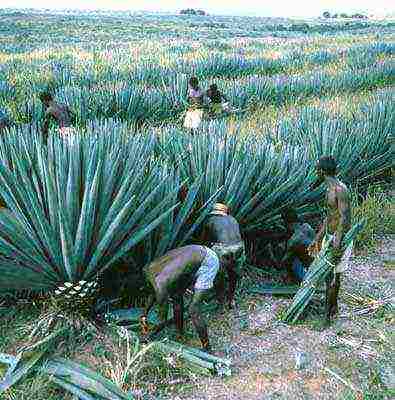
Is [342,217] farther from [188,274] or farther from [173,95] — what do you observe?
[173,95]

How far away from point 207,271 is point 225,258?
31 cm

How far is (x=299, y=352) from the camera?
4.33m

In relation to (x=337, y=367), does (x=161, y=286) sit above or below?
above

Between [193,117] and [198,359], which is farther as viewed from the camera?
[193,117]

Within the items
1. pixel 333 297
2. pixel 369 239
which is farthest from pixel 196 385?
pixel 369 239

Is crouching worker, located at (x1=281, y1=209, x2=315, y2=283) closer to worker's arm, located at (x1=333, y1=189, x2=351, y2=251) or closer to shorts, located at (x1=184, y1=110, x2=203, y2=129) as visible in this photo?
worker's arm, located at (x1=333, y1=189, x2=351, y2=251)

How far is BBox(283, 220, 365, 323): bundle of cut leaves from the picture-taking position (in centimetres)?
460

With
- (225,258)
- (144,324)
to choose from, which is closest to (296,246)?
(225,258)

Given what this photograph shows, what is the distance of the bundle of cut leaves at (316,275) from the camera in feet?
15.1

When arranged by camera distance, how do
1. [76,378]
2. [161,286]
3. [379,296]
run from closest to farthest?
[76,378] < [161,286] < [379,296]

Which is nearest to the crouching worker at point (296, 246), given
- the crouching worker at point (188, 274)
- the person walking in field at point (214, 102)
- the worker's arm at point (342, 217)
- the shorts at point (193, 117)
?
the worker's arm at point (342, 217)

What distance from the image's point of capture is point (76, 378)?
3863mm

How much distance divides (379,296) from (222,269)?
1.48 m

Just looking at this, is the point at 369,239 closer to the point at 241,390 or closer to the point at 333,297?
the point at 333,297
